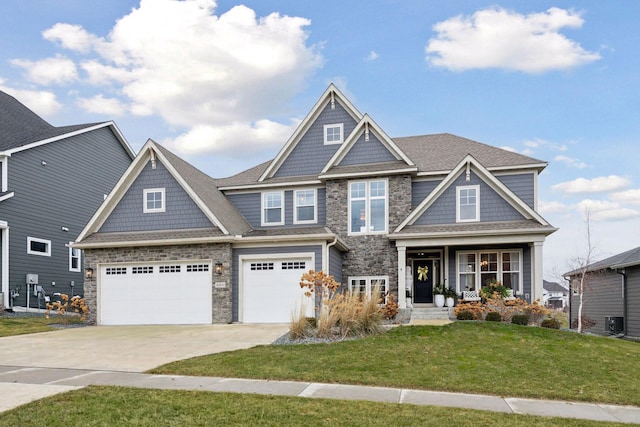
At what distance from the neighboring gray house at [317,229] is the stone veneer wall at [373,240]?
1.5 inches

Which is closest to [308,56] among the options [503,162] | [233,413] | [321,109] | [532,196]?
[321,109]

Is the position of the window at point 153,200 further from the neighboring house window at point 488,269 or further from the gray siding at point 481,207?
the neighboring house window at point 488,269

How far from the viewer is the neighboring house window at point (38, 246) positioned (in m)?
21.9

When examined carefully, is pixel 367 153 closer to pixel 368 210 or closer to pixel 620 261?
pixel 368 210

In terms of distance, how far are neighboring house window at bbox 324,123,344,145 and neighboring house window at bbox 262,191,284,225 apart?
2.90m

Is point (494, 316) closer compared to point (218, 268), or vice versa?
point (494, 316)

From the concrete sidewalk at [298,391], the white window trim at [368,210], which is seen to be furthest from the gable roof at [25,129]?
the concrete sidewalk at [298,391]

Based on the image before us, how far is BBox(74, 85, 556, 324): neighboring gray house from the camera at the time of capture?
1692 centimetres

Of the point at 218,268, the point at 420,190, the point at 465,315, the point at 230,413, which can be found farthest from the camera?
the point at 420,190

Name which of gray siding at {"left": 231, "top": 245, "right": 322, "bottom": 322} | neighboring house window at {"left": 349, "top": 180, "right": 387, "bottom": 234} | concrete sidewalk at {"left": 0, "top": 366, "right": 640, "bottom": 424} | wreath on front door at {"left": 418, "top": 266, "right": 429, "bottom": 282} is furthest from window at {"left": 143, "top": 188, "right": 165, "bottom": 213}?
concrete sidewalk at {"left": 0, "top": 366, "right": 640, "bottom": 424}

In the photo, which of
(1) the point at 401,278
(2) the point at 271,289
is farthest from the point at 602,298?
(2) the point at 271,289

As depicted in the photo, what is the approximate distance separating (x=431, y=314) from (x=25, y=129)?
70.7 feet

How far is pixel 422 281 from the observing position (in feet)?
62.0

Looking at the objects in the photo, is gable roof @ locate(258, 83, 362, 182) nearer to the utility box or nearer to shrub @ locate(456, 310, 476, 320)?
shrub @ locate(456, 310, 476, 320)
